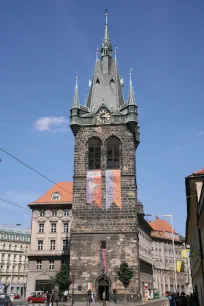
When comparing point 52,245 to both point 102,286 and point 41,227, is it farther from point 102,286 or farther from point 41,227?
point 102,286

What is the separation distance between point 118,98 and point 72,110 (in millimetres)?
6758

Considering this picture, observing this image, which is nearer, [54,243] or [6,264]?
[54,243]

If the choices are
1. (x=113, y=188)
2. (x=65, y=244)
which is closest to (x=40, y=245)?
(x=65, y=244)

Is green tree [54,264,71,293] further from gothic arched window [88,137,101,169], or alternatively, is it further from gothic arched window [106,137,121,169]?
gothic arched window [106,137,121,169]

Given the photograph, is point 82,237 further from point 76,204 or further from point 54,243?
point 54,243

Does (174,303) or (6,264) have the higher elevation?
(6,264)

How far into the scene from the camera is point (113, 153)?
4781cm

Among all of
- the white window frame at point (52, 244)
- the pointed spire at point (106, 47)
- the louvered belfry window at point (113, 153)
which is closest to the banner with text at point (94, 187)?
the louvered belfry window at point (113, 153)

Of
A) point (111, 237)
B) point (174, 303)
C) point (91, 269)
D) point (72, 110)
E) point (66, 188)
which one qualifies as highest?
point (72, 110)

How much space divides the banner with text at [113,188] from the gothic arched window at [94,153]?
6.54 feet

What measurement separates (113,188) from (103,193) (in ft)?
4.41

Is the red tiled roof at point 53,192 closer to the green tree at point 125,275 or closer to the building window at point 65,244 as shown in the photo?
the building window at point 65,244

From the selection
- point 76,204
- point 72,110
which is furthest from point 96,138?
point 76,204

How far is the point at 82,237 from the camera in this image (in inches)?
1740
